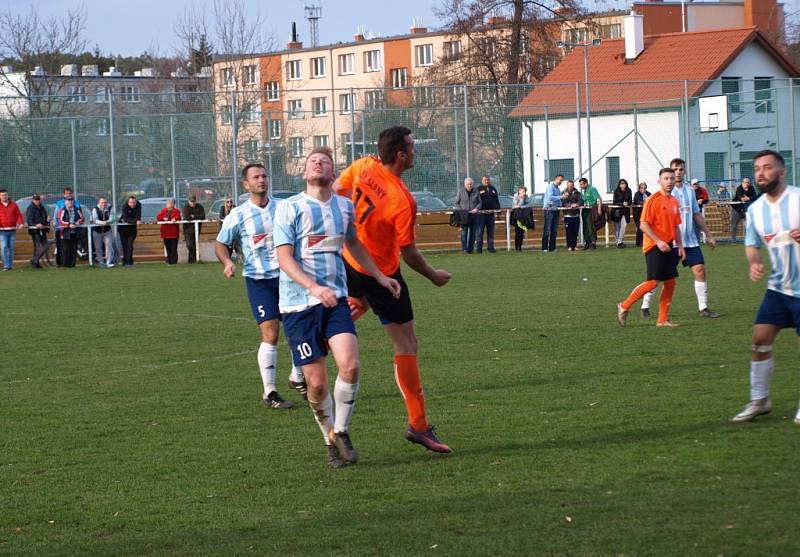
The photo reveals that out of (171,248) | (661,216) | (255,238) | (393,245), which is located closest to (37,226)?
(171,248)

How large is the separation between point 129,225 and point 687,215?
61.7 ft

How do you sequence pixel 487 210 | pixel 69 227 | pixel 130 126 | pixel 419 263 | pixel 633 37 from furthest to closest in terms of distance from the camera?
pixel 633 37, pixel 130 126, pixel 487 210, pixel 69 227, pixel 419 263

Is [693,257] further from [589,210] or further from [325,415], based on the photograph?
[589,210]

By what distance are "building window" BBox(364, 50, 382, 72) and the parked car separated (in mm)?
46920

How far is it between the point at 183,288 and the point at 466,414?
14386mm

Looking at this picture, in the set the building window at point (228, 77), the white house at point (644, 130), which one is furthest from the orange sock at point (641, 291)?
the building window at point (228, 77)

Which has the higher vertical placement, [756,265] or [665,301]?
[756,265]

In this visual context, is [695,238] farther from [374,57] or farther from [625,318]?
[374,57]

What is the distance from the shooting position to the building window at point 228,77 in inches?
1992

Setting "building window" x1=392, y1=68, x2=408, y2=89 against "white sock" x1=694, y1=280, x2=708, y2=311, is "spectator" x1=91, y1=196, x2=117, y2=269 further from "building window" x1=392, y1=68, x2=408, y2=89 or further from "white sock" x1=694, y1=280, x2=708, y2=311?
"building window" x1=392, y1=68, x2=408, y2=89

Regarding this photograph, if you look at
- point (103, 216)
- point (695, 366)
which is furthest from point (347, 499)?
point (103, 216)

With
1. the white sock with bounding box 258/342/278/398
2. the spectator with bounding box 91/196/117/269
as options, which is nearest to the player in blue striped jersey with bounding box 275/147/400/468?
the white sock with bounding box 258/342/278/398

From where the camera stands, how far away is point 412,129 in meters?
33.3

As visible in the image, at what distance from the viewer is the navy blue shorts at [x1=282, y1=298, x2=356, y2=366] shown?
7.21 metres
